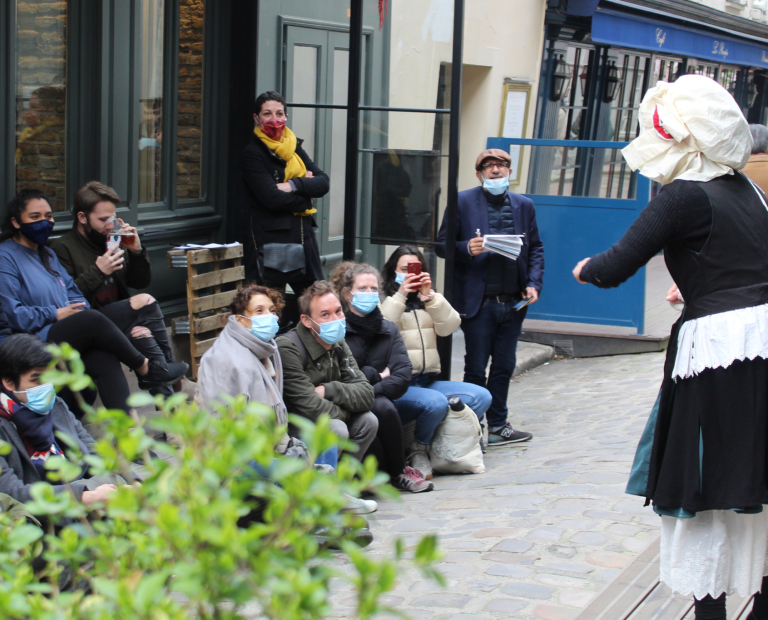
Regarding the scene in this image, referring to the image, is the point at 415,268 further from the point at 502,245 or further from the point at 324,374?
the point at 324,374

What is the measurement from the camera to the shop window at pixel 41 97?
18.2 ft

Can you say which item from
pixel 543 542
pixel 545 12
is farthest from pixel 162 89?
pixel 545 12

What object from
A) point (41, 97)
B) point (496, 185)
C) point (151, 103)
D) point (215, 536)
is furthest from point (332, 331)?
point (215, 536)

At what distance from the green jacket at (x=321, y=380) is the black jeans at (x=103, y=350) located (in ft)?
2.88

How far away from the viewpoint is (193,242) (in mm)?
7035

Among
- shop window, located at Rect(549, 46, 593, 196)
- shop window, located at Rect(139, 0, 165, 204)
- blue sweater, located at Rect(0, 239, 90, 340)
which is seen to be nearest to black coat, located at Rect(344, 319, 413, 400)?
blue sweater, located at Rect(0, 239, 90, 340)

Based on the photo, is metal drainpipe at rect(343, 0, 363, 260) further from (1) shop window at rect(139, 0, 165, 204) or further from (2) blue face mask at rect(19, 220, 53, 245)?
(2) blue face mask at rect(19, 220, 53, 245)

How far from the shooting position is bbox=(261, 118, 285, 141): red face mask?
255 inches

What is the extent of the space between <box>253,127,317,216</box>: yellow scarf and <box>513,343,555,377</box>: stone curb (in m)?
3.05

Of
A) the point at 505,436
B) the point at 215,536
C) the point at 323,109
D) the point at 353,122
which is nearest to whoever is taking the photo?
the point at 215,536

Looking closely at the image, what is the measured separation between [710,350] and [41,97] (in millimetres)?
4289

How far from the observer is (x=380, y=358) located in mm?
5469

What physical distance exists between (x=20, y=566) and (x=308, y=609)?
2.08ft

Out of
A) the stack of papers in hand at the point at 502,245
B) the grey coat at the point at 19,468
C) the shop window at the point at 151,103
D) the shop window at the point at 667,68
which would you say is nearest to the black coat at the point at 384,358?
the stack of papers in hand at the point at 502,245
